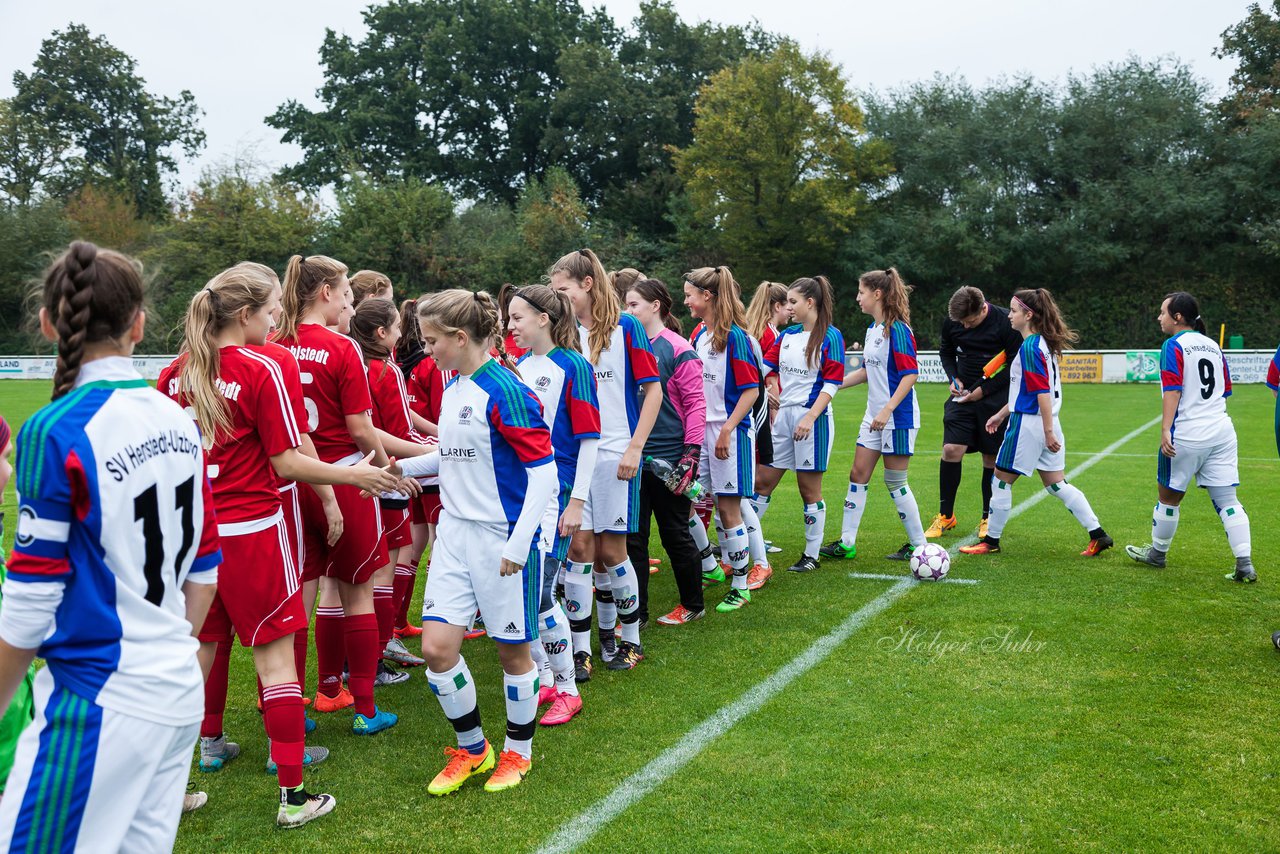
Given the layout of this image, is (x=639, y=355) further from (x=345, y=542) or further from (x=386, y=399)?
(x=345, y=542)

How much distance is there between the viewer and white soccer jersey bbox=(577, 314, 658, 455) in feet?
17.5

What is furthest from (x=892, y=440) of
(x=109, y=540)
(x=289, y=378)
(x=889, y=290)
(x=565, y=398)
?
(x=109, y=540)

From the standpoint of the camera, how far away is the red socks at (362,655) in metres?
4.54

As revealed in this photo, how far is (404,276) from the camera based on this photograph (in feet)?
129

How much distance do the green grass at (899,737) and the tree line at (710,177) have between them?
1188 inches

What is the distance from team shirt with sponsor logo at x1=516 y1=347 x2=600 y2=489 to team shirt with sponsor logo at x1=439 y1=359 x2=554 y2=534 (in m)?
0.69

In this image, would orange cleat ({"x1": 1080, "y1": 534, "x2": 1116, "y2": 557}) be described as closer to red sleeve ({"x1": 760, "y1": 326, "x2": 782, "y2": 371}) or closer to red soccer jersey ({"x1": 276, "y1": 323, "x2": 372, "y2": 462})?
red sleeve ({"x1": 760, "y1": 326, "x2": 782, "y2": 371})

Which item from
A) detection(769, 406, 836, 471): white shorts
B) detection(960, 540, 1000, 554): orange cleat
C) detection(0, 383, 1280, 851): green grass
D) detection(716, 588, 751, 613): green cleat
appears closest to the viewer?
detection(0, 383, 1280, 851): green grass

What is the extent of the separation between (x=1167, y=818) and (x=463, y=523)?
2823 mm

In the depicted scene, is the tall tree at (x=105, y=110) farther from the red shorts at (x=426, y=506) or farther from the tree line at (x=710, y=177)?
the red shorts at (x=426, y=506)

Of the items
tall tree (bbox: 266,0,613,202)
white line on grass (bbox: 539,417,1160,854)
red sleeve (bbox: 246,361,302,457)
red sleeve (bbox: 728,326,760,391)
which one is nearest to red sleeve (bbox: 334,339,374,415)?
red sleeve (bbox: 246,361,302,457)

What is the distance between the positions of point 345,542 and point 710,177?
34900 millimetres

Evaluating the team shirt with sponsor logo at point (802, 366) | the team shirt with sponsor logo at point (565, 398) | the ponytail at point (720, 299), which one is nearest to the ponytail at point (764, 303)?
the team shirt with sponsor logo at point (802, 366)

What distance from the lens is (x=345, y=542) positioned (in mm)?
4457
